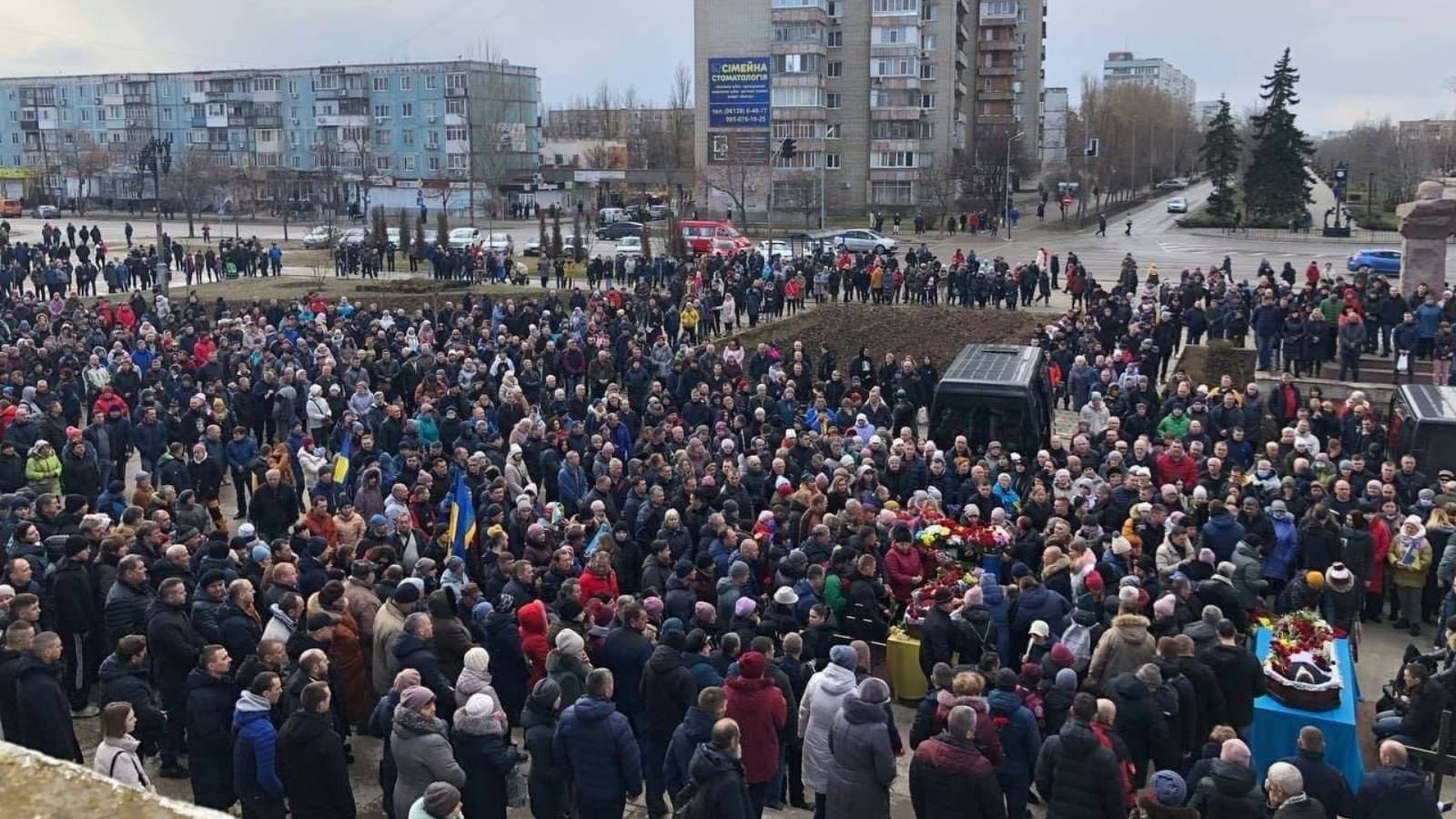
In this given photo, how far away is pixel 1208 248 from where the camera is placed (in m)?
52.4

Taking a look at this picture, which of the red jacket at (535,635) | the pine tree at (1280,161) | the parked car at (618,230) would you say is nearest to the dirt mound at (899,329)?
the red jacket at (535,635)

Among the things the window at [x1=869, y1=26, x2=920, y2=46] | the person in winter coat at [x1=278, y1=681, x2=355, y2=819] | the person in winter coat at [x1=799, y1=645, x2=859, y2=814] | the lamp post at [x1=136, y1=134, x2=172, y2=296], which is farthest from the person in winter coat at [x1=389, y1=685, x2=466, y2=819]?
the window at [x1=869, y1=26, x2=920, y2=46]

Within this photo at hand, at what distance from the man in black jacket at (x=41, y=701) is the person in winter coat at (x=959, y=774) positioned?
5122 millimetres

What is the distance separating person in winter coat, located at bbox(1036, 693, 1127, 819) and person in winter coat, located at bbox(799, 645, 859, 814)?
4.26 feet

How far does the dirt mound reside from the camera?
25.4 m

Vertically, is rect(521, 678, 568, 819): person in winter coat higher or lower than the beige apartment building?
lower

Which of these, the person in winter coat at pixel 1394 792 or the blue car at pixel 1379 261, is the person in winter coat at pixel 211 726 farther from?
the blue car at pixel 1379 261

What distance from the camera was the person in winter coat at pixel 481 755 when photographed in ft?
22.3

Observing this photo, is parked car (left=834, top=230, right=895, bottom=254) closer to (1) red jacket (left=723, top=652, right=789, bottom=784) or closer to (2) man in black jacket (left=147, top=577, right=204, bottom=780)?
(2) man in black jacket (left=147, top=577, right=204, bottom=780)

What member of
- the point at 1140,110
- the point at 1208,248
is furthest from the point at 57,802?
the point at 1140,110

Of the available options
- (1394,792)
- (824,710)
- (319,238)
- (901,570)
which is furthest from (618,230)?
(1394,792)

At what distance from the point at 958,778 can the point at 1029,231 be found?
6069 cm

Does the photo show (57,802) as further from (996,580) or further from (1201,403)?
(1201,403)

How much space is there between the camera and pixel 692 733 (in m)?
6.93
